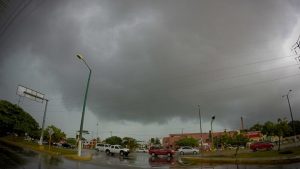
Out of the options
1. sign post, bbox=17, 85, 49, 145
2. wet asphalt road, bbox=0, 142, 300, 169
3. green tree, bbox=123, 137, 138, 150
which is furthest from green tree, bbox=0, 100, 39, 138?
green tree, bbox=123, 137, 138, 150

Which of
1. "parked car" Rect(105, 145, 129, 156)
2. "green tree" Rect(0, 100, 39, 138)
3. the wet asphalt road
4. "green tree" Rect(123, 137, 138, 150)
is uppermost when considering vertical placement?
"green tree" Rect(0, 100, 39, 138)

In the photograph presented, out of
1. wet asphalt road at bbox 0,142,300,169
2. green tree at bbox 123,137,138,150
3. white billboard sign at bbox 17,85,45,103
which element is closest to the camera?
wet asphalt road at bbox 0,142,300,169

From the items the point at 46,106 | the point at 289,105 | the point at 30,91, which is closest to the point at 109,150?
the point at 46,106

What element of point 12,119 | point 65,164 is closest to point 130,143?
point 12,119

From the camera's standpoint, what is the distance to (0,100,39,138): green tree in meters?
65.7

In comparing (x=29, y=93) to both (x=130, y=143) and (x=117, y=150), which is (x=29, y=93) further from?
(x=130, y=143)

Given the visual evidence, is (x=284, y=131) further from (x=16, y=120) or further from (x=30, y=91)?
(x=16, y=120)

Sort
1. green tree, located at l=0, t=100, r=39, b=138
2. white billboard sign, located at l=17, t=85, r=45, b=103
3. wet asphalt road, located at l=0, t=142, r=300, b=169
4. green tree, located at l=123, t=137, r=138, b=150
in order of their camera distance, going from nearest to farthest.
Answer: wet asphalt road, located at l=0, t=142, r=300, b=169
white billboard sign, located at l=17, t=85, r=45, b=103
green tree, located at l=0, t=100, r=39, b=138
green tree, located at l=123, t=137, r=138, b=150

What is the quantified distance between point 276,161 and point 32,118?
7681 centimetres

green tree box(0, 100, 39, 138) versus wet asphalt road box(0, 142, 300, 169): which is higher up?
green tree box(0, 100, 39, 138)

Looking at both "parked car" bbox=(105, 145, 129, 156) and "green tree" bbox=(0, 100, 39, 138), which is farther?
"green tree" bbox=(0, 100, 39, 138)

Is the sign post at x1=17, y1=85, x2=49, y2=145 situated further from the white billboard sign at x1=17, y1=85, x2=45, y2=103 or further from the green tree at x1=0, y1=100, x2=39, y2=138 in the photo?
the green tree at x1=0, y1=100, x2=39, y2=138

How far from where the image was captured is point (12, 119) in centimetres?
6756

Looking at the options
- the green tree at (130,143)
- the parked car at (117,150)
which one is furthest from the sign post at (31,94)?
the green tree at (130,143)
